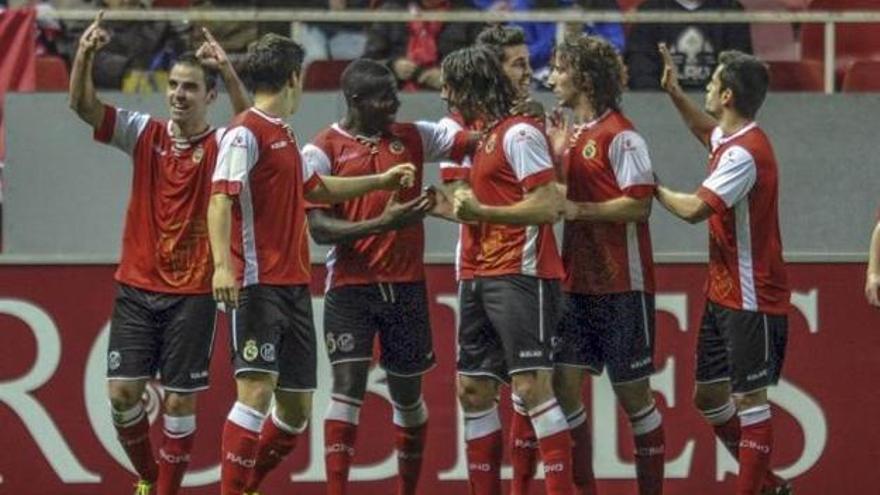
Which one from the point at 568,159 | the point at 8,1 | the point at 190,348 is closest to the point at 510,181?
the point at 568,159

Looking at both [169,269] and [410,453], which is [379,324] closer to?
[410,453]

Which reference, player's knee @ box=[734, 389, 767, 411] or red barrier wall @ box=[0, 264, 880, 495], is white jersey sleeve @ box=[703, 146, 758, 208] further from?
red barrier wall @ box=[0, 264, 880, 495]

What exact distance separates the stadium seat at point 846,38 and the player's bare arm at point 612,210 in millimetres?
4344

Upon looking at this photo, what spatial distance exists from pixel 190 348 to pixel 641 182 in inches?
89.4

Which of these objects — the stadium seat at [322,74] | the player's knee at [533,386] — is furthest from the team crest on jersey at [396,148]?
the stadium seat at [322,74]

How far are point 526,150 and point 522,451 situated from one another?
1.54 meters

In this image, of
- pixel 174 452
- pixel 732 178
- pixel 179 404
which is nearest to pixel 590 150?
pixel 732 178

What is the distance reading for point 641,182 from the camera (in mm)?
11461

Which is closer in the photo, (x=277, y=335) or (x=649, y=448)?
(x=277, y=335)

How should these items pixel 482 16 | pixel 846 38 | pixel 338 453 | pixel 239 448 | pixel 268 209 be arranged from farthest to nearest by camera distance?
1. pixel 846 38
2. pixel 482 16
3. pixel 338 453
4. pixel 268 209
5. pixel 239 448

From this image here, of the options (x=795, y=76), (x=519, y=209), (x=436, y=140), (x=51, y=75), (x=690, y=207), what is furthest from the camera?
(x=795, y=76)

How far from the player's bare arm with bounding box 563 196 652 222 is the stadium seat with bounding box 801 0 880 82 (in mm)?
4344

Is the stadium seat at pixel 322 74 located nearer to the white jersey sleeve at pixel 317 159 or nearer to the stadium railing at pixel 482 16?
the stadium railing at pixel 482 16

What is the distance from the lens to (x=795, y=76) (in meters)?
15.1
